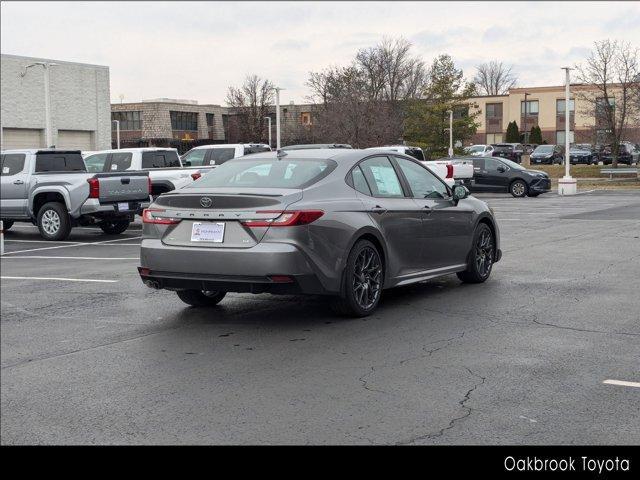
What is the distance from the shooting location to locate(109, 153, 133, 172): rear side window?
72.3 feet

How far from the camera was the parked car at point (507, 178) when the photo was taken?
3459 centimetres

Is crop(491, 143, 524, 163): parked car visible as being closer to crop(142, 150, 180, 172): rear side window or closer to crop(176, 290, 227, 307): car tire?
crop(142, 150, 180, 172): rear side window

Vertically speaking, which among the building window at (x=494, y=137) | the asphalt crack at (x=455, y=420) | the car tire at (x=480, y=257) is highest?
the building window at (x=494, y=137)

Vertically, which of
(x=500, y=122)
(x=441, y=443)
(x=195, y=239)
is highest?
(x=500, y=122)

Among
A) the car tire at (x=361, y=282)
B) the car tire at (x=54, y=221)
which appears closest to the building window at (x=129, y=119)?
the car tire at (x=54, y=221)

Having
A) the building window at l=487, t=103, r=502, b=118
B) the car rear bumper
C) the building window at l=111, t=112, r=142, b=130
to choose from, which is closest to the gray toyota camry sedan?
the car rear bumper

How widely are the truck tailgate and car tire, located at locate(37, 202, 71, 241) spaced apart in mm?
876

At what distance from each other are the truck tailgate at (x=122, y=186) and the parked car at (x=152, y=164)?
2.90 m

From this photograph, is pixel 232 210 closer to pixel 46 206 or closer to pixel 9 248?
pixel 9 248

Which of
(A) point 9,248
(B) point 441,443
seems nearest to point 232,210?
(B) point 441,443

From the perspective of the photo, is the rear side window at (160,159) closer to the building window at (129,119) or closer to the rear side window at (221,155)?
the rear side window at (221,155)

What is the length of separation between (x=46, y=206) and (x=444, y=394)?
1316cm

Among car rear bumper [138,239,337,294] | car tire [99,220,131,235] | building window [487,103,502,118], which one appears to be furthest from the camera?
building window [487,103,502,118]

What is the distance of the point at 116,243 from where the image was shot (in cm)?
1662
